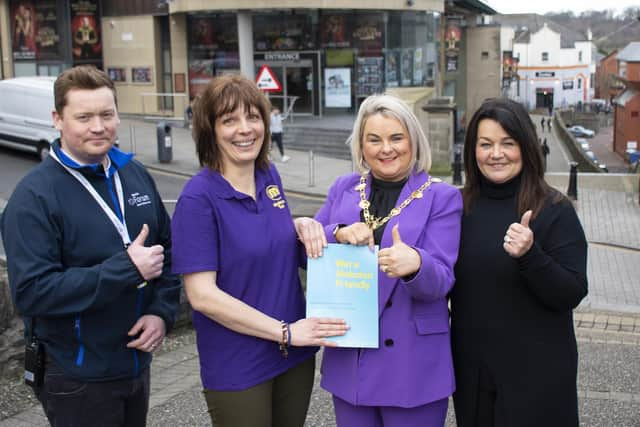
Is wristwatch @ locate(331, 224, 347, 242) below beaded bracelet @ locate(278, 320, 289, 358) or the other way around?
the other way around

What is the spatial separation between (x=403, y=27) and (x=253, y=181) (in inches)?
1200

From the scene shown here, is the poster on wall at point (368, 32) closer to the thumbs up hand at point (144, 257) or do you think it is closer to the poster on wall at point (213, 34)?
the poster on wall at point (213, 34)

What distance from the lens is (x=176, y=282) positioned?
3.33 m

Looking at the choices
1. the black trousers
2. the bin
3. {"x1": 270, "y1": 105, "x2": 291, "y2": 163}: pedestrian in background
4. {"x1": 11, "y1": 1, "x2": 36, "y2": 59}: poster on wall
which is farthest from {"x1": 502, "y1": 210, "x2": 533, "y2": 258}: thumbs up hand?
{"x1": 11, "y1": 1, "x2": 36, "y2": 59}: poster on wall

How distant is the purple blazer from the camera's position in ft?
9.69

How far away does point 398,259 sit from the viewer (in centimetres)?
274

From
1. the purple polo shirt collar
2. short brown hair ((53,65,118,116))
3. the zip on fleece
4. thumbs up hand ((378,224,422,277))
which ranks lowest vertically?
the zip on fleece

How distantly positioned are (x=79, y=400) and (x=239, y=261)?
85cm

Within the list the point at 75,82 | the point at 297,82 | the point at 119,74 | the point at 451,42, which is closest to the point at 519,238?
the point at 75,82

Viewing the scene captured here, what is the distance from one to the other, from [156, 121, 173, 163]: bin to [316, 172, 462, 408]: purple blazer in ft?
61.2

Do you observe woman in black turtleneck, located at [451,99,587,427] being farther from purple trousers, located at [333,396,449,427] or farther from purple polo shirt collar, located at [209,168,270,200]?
purple polo shirt collar, located at [209,168,270,200]

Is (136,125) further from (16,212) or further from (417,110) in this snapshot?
(16,212)

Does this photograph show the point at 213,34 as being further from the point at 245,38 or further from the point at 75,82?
the point at 75,82

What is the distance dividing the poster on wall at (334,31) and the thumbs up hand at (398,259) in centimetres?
2982
